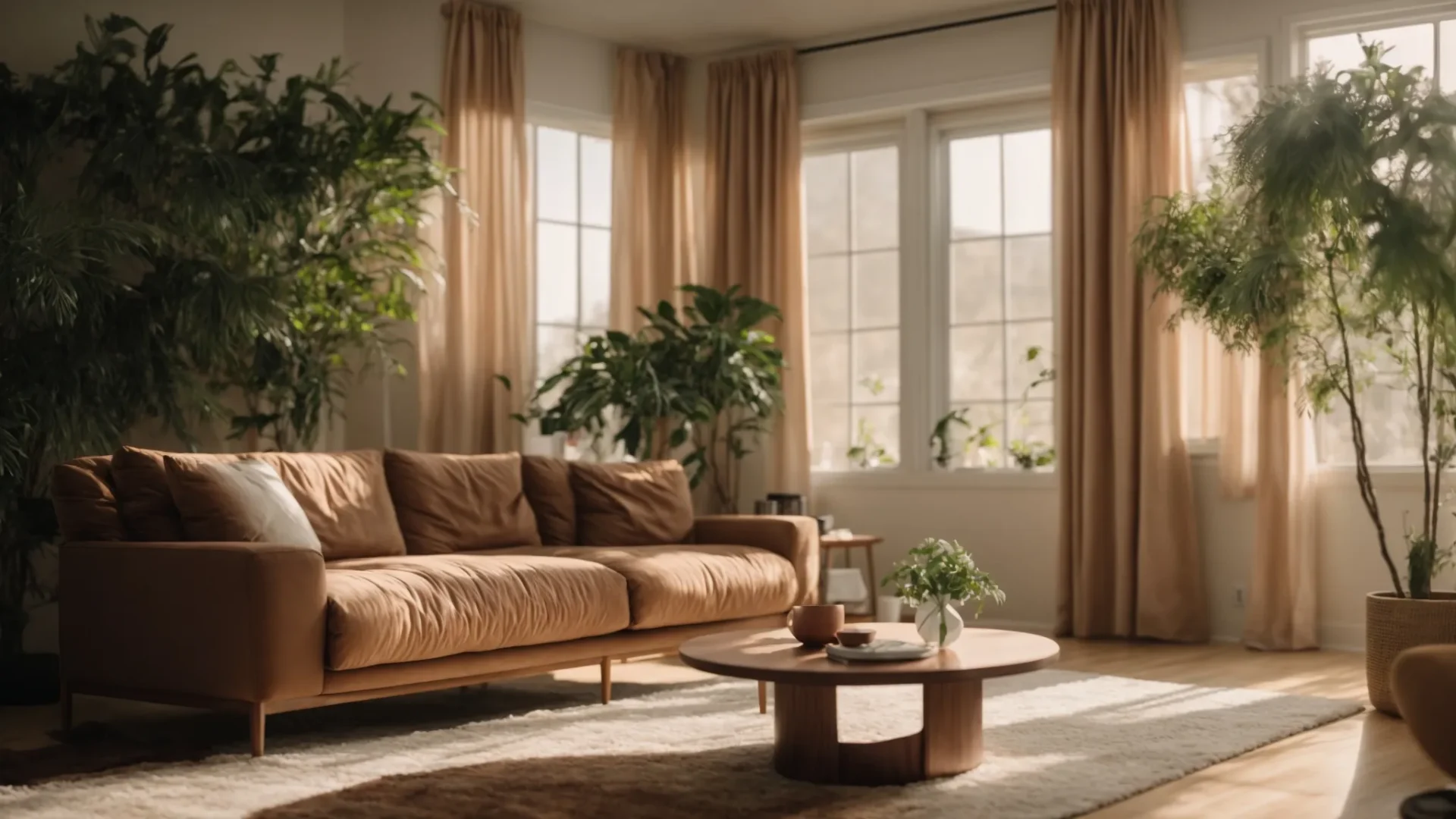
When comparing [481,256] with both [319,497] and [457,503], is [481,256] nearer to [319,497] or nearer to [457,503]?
[457,503]

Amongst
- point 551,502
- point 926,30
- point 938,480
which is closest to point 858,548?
point 938,480

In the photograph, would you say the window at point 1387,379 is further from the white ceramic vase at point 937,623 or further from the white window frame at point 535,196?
the white window frame at point 535,196

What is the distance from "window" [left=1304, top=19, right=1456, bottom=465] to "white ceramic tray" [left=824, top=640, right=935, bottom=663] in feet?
10.4

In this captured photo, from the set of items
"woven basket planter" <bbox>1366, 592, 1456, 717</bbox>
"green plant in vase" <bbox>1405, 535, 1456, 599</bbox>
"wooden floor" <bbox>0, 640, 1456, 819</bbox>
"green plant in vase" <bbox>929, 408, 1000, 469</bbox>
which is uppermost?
"green plant in vase" <bbox>929, 408, 1000, 469</bbox>

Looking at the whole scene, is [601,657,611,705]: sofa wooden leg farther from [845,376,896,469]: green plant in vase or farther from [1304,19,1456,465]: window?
[1304,19,1456,465]: window

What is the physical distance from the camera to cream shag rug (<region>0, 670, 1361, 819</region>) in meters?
3.38

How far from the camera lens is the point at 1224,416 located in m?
6.34

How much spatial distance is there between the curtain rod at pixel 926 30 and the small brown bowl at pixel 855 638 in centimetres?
399

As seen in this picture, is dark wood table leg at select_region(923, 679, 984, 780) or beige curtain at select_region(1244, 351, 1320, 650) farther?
beige curtain at select_region(1244, 351, 1320, 650)

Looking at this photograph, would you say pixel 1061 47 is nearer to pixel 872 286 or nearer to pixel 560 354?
pixel 872 286

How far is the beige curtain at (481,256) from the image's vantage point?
6.65 m

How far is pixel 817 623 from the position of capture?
155 inches

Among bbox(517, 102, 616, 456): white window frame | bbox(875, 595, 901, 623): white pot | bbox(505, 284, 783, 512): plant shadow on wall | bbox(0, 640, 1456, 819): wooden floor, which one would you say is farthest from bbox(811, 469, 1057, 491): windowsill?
bbox(517, 102, 616, 456): white window frame

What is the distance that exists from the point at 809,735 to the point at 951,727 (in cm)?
34
